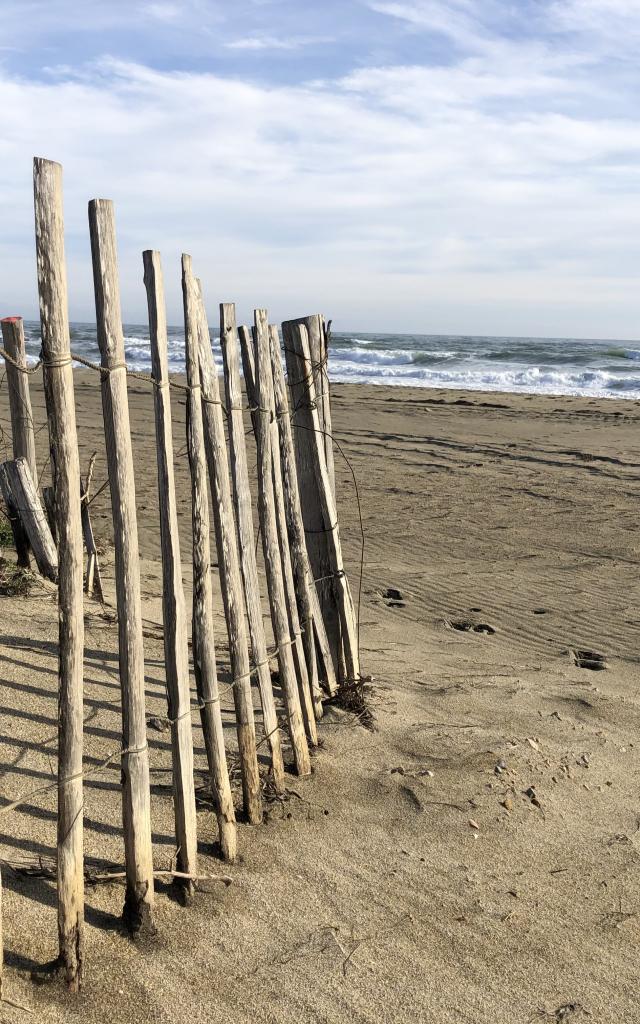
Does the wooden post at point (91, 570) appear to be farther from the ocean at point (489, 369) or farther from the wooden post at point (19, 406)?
the ocean at point (489, 369)

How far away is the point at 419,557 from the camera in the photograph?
783cm

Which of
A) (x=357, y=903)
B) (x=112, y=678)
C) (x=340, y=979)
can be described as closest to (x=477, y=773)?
(x=357, y=903)

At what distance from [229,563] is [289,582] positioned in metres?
0.65

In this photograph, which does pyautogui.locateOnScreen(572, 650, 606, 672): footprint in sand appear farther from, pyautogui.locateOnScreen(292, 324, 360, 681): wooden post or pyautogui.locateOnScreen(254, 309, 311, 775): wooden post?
pyautogui.locateOnScreen(254, 309, 311, 775): wooden post

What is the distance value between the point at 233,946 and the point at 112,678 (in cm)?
186

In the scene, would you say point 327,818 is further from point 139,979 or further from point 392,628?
point 392,628

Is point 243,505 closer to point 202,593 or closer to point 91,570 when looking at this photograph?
point 202,593

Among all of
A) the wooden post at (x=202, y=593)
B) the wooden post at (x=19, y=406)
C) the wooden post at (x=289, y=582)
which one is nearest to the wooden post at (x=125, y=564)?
the wooden post at (x=202, y=593)

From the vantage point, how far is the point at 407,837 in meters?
3.48

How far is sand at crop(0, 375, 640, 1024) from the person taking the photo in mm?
2646

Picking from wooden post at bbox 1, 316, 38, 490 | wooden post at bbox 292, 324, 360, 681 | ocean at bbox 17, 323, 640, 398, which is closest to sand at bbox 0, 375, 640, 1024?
wooden post at bbox 292, 324, 360, 681

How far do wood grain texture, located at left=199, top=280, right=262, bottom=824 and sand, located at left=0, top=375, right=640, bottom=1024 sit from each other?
0.26 metres

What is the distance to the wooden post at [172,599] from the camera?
2699 millimetres

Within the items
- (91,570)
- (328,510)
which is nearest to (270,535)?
(328,510)
